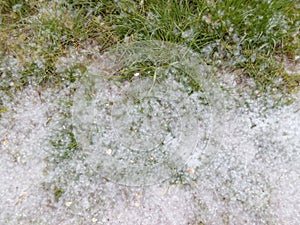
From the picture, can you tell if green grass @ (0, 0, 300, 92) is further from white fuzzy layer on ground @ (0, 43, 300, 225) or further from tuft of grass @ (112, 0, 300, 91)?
white fuzzy layer on ground @ (0, 43, 300, 225)

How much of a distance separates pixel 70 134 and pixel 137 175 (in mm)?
328

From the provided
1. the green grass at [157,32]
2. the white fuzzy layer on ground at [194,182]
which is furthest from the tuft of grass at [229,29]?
the white fuzzy layer on ground at [194,182]

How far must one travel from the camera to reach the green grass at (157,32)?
1441 mm

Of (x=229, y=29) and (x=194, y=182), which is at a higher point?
(x=229, y=29)

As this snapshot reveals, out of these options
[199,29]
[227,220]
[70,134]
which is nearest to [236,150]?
[227,220]

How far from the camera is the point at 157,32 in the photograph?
1481 millimetres

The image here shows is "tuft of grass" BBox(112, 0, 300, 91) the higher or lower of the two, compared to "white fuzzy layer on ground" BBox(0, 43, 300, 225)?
higher

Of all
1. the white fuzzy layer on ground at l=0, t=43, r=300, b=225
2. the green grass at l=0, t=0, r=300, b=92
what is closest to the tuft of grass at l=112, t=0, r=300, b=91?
the green grass at l=0, t=0, r=300, b=92

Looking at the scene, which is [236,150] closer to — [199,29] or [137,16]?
[199,29]

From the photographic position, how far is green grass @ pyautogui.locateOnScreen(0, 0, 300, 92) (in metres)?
1.44

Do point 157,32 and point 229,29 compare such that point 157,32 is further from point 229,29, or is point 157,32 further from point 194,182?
point 194,182

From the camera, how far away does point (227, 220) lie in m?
1.38

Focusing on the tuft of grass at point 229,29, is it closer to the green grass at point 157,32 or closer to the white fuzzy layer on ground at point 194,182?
the green grass at point 157,32

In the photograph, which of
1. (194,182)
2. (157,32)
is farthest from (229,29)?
(194,182)
